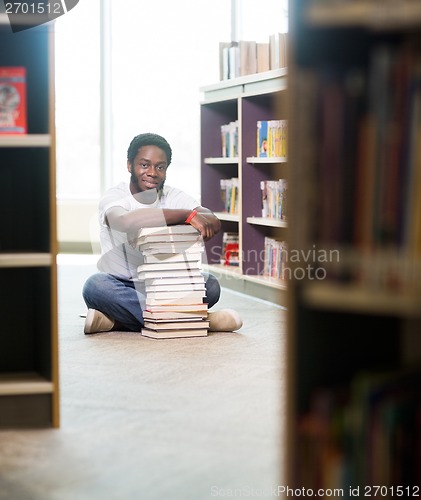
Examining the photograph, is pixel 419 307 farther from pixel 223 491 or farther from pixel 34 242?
pixel 34 242

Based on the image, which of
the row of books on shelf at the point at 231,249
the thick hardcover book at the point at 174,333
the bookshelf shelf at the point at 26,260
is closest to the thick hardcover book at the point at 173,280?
the thick hardcover book at the point at 174,333

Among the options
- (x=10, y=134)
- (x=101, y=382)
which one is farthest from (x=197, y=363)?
(x=10, y=134)

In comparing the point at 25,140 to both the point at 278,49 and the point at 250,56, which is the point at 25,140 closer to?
the point at 278,49

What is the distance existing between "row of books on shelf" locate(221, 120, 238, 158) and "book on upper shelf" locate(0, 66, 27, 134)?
351cm

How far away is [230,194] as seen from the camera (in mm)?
6555

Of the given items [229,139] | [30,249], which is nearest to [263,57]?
[229,139]

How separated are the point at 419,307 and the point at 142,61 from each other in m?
7.69

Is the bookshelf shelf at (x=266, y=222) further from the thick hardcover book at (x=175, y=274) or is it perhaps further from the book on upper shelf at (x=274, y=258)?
the thick hardcover book at (x=175, y=274)

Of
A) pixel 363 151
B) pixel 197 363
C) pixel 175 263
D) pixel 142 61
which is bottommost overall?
pixel 197 363

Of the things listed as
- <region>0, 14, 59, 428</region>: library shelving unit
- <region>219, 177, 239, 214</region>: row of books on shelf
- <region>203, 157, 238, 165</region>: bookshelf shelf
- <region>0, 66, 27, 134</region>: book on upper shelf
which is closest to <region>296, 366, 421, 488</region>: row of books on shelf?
<region>0, 14, 59, 428</region>: library shelving unit

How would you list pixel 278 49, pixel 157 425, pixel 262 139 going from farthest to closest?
pixel 278 49, pixel 262 139, pixel 157 425

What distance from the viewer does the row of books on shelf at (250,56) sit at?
6305 mm

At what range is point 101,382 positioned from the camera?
360 centimetres

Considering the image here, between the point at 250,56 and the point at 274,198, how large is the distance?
1.41 meters
